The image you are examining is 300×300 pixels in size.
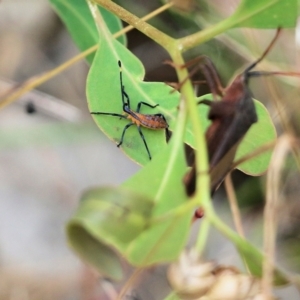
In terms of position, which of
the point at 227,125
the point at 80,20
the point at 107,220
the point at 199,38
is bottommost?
the point at 107,220

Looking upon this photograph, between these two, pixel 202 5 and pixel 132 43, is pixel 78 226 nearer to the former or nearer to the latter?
pixel 202 5

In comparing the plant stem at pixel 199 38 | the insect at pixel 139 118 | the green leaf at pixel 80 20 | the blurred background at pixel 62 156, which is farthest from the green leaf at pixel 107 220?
the blurred background at pixel 62 156

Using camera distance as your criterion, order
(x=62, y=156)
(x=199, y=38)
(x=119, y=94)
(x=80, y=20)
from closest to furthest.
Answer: (x=199, y=38) → (x=119, y=94) → (x=80, y=20) → (x=62, y=156)

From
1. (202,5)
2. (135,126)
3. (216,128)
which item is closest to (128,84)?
(135,126)

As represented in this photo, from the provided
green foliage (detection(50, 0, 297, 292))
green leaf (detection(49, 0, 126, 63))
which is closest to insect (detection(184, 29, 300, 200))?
green foliage (detection(50, 0, 297, 292))

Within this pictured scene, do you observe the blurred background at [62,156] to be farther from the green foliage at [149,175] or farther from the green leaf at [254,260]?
the green leaf at [254,260]

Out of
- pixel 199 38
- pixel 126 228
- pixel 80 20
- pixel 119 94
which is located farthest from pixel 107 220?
pixel 80 20

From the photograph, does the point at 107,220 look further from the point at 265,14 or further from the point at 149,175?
the point at 265,14

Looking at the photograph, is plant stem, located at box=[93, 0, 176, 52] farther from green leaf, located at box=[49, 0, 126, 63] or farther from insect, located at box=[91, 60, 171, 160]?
green leaf, located at box=[49, 0, 126, 63]
